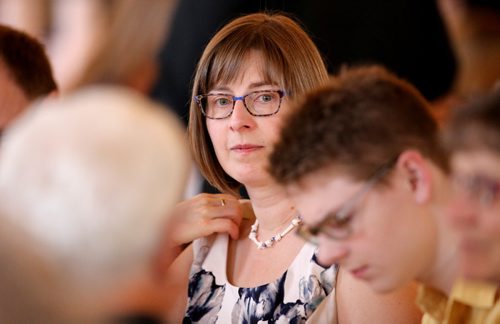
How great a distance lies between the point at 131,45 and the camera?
1195 millimetres

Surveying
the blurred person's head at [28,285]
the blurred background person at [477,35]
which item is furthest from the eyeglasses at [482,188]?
the blurred background person at [477,35]

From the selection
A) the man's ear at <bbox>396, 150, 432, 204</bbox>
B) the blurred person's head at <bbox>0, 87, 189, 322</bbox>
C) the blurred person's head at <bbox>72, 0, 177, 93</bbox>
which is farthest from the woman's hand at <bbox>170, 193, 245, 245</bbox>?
the blurred person's head at <bbox>0, 87, 189, 322</bbox>

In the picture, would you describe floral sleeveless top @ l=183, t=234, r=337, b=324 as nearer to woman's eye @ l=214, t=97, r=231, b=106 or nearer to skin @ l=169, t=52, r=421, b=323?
skin @ l=169, t=52, r=421, b=323

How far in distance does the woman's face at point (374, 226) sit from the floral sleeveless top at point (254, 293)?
1.43 ft

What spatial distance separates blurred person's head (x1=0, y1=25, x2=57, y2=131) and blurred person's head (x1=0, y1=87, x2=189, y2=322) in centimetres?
141

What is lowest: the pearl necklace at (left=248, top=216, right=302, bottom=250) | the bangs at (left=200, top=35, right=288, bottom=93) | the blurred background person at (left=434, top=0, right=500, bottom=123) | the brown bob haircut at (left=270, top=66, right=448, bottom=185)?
the pearl necklace at (left=248, top=216, right=302, bottom=250)

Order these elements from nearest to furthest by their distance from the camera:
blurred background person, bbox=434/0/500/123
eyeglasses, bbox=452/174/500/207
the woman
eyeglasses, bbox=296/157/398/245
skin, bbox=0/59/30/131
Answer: eyeglasses, bbox=452/174/500/207
eyeglasses, bbox=296/157/398/245
the woman
skin, bbox=0/59/30/131
blurred background person, bbox=434/0/500/123

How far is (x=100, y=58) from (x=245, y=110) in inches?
34.0

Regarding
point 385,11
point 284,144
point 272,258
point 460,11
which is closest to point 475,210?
point 284,144

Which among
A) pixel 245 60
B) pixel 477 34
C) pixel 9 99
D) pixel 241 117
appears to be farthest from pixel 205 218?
pixel 477 34

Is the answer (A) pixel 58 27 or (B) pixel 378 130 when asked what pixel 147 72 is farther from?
(A) pixel 58 27

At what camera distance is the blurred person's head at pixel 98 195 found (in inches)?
→ 37.9

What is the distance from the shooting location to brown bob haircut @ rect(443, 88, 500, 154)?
1.20 m

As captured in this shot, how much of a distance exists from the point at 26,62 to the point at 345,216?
1339mm
